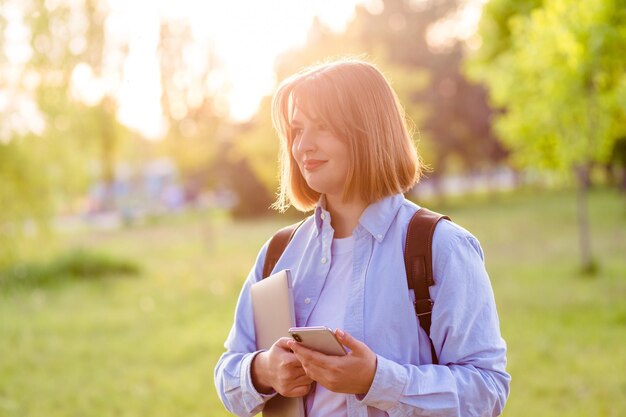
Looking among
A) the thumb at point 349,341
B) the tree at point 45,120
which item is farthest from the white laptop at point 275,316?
the tree at point 45,120

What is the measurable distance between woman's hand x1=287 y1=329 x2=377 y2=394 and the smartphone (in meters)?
0.01

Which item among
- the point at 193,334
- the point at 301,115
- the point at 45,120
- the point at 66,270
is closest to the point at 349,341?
the point at 301,115

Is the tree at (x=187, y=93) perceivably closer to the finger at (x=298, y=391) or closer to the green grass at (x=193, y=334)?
the green grass at (x=193, y=334)

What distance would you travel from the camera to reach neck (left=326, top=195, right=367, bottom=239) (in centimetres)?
220

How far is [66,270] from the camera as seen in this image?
15.8 metres

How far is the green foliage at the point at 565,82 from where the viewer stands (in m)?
10.5

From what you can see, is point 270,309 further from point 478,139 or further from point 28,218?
point 478,139

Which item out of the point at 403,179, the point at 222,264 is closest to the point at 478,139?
the point at 222,264

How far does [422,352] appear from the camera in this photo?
6.65 feet

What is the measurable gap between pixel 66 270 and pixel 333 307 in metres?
14.7

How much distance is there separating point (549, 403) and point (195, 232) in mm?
26110

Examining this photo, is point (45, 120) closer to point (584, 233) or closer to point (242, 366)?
point (584, 233)

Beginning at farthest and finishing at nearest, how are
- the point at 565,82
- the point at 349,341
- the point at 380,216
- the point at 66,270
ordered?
the point at 66,270
the point at 565,82
the point at 380,216
the point at 349,341

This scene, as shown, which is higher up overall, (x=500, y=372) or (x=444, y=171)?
(x=500, y=372)
